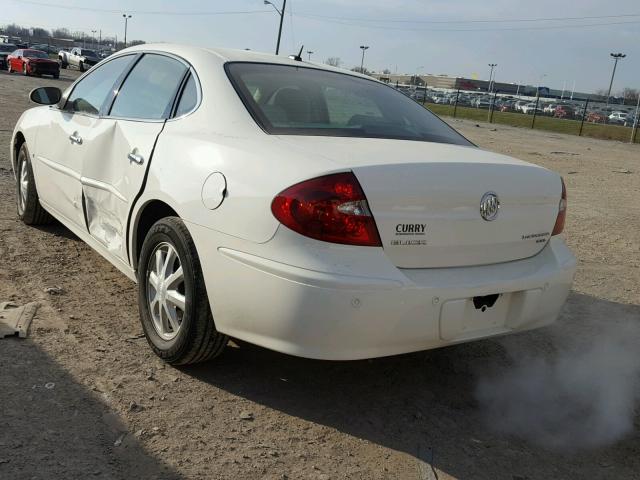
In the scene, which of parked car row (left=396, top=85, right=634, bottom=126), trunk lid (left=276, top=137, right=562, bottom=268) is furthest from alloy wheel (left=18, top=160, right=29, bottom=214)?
parked car row (left=396, top=85, right=634, bottom=126)

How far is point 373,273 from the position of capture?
2.56 meters

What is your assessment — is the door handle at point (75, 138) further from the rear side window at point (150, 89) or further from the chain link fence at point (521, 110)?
the chain link fence at point (521, 110)

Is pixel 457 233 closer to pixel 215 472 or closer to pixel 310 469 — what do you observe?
pixel 310 469

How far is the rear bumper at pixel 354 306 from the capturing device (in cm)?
254

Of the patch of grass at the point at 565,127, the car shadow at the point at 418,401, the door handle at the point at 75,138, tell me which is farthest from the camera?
the patch of grass at the point at 565,127

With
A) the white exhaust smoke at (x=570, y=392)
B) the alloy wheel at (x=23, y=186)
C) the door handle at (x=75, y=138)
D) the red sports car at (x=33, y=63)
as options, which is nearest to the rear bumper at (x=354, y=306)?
the white exhaust smoke at (x=570, y=392)

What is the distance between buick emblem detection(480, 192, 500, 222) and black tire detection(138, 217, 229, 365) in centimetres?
129

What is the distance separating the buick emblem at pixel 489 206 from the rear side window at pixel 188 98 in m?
1.56

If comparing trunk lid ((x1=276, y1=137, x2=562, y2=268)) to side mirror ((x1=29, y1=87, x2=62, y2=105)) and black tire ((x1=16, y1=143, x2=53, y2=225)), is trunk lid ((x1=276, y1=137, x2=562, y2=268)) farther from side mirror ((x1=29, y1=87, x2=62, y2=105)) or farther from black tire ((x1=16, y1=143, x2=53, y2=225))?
black tire ((x1=16, y1=143, x2=53, y2=225))

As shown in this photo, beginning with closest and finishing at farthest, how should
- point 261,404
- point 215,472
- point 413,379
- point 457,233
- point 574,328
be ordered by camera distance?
point 215,472, point 457,233, point 261,404, point 413,379, point 574,328

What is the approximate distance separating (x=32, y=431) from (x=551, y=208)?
2.53 m

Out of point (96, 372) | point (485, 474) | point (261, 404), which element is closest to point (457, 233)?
point (485, 474)

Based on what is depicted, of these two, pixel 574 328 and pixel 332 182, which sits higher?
pixel 332 182

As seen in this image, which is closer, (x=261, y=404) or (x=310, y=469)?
(x=310, y=469)
